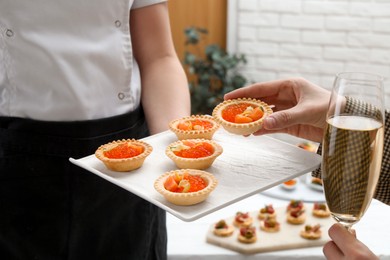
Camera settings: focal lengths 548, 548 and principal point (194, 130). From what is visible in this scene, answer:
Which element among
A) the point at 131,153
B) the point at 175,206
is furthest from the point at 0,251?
the point at 175,206

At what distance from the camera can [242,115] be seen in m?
1.52

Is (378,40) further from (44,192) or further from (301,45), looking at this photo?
(44,192)

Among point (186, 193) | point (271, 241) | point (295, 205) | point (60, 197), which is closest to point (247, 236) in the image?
point (271, 241)

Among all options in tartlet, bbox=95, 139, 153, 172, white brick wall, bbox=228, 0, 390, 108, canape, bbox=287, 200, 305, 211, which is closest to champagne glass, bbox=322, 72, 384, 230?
tartlet, bbox=95, 139, 153, 172

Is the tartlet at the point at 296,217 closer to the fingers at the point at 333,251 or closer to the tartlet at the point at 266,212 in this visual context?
the tartlet at the point at 266,212

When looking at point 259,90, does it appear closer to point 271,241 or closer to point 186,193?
point 186,193

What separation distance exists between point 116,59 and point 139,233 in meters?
0.53

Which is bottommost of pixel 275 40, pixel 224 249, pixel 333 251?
pixel 224 249

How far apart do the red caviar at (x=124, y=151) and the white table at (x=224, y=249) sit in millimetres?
785

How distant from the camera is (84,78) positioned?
5.07ft

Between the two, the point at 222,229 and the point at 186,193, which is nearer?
the point at 186,193

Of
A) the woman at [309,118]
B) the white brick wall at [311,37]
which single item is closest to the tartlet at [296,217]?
the woman at [309,118]

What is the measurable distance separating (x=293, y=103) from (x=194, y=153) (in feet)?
1.20

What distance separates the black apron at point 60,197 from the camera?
150cm
